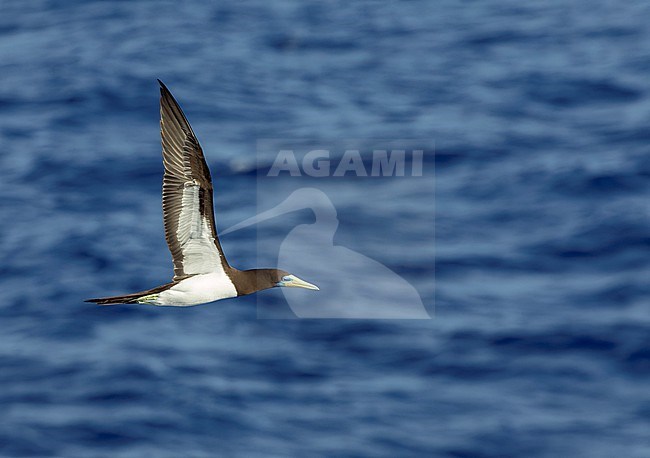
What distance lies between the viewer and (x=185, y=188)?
17109mm

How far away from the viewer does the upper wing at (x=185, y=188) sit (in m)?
17.0

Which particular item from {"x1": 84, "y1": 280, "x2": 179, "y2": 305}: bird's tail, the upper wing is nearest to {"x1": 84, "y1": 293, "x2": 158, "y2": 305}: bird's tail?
{"x1": 84, "y1": 280, "x2": 179, "y2": 305}: bird's tail

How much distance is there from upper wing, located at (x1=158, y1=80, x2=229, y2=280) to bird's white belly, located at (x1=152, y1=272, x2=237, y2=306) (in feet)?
1.14

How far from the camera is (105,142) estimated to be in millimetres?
29609

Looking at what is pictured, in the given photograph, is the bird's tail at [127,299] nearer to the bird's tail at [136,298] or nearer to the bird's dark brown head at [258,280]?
the bird's tail at [136,298]

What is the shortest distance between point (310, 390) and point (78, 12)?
17.3 meters

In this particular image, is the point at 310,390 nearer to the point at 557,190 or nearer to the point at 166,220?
the point at 166,220

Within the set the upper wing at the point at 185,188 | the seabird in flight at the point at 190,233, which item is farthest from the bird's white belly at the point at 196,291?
the upper wing at the point at 185,188

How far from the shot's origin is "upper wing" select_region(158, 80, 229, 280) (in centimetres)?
1698

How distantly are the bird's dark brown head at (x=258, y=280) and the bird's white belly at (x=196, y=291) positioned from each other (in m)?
0.10

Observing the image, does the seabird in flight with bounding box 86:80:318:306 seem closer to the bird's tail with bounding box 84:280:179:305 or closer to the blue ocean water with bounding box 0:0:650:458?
the bird's tail with bounding box 84:280:179:305

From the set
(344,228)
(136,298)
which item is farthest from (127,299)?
(344,228)

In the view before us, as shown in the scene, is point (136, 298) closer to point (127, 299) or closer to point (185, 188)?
point (127, 299)

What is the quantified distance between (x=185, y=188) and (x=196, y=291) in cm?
138
